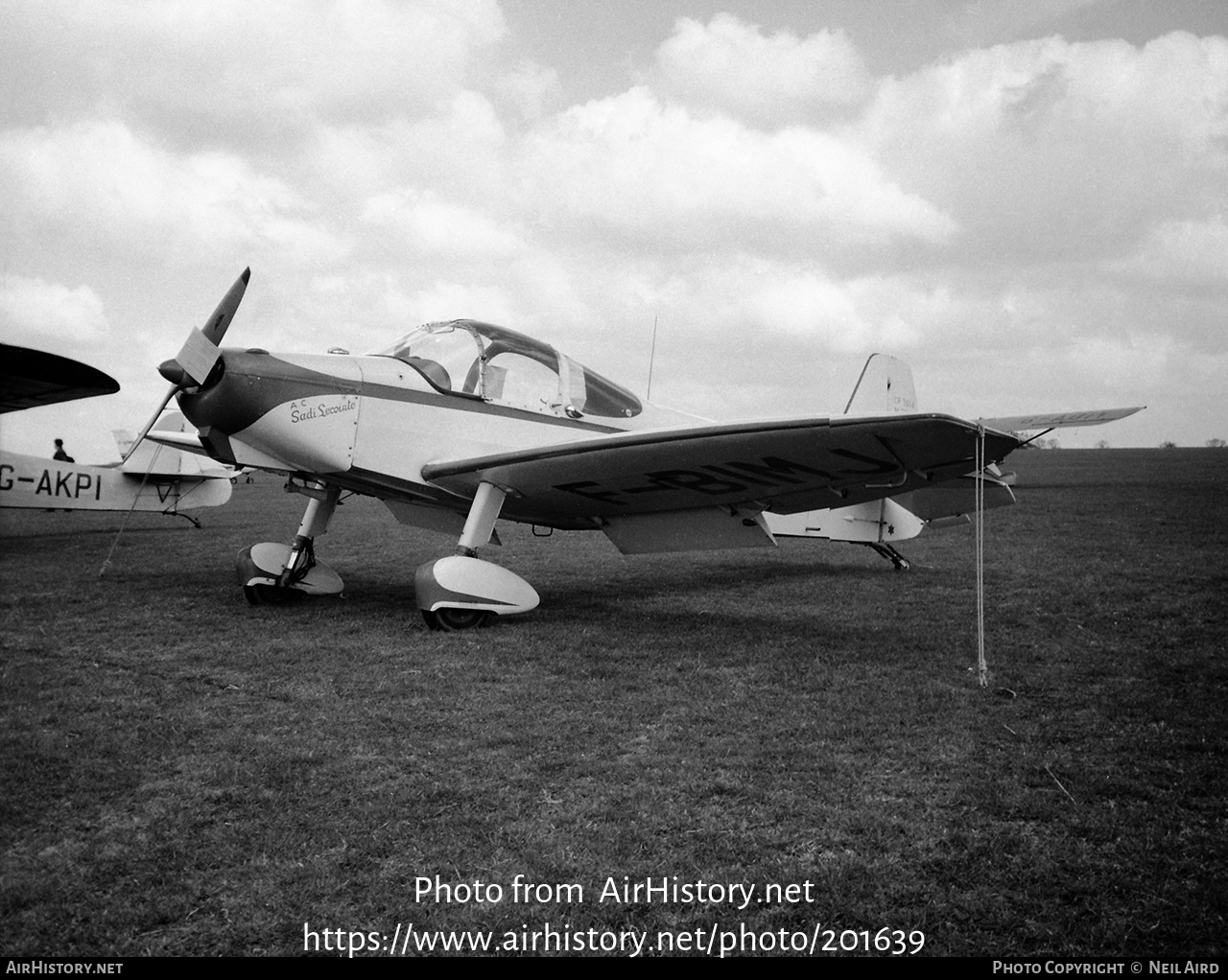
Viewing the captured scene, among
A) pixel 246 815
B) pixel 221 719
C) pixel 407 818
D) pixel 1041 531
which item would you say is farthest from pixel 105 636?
pixel 1041 531

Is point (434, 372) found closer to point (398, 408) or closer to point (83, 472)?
point (398, 408)

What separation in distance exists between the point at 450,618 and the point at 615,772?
297cm

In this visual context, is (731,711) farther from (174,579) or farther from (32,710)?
(174,579)

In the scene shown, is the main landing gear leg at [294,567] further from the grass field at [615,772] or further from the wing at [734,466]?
the wing at [734,466]

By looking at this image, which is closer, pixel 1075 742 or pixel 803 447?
pixel 1075 742

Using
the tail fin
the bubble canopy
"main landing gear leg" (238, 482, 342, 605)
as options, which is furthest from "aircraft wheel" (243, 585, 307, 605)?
the tail fin

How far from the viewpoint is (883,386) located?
28.8 ft

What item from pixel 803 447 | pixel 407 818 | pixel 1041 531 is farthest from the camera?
pixel 1041 531

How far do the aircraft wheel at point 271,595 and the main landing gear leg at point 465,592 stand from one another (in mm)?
1798

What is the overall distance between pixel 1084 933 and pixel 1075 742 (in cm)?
165

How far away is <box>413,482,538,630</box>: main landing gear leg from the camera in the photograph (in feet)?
Answer: 18.8

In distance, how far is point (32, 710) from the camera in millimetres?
3750

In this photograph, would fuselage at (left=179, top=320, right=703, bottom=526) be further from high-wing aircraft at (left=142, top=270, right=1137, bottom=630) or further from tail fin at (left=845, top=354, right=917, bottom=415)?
tail fin at (left=845, top=354, right=917, bottom=415)

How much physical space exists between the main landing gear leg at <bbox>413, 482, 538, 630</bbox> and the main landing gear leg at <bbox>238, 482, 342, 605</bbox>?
1621 millimetres
